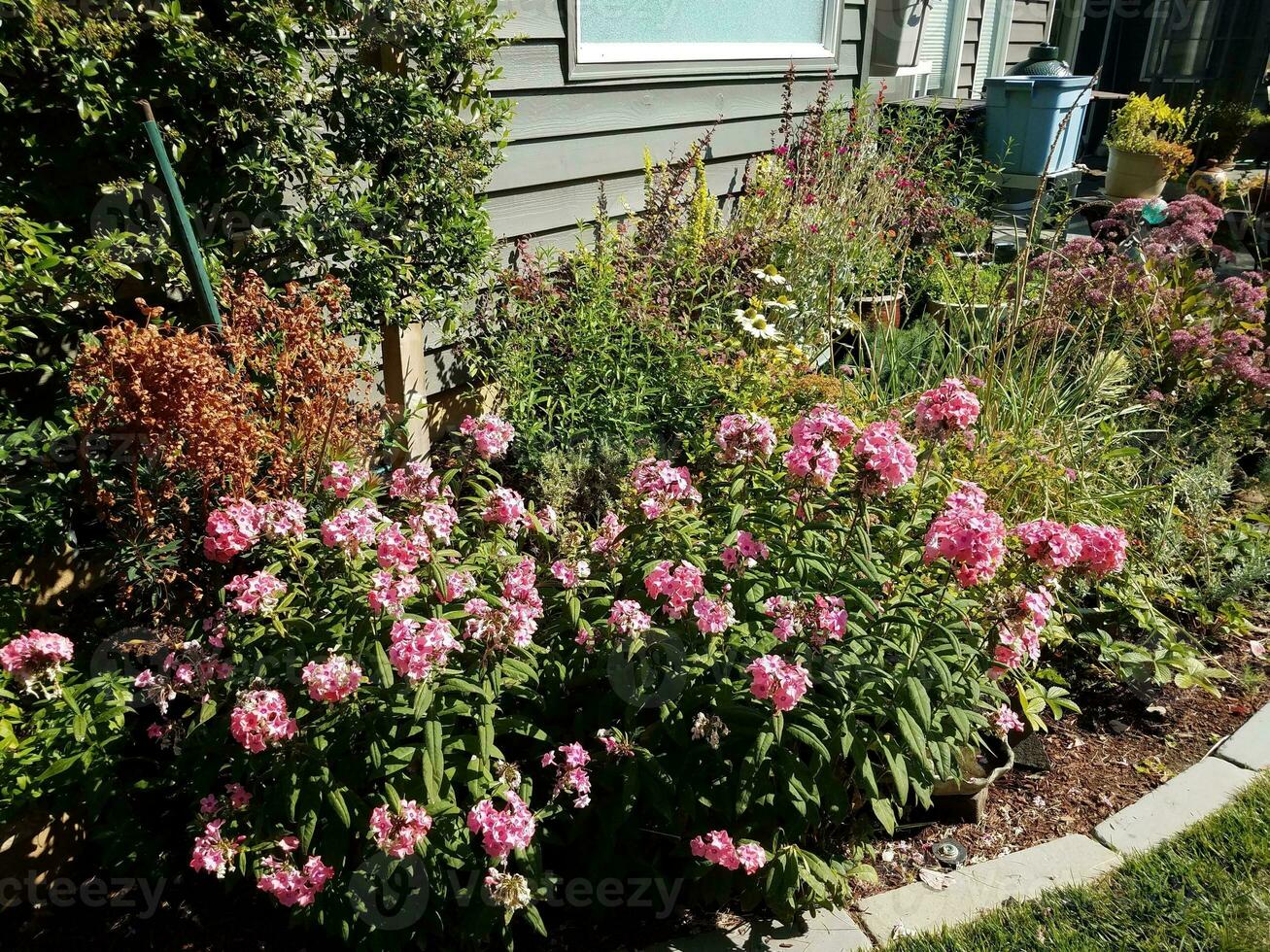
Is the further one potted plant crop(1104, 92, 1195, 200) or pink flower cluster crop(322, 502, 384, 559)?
potted plant crop(1104, 92, 1195, 200)

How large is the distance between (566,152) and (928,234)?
9.46ft

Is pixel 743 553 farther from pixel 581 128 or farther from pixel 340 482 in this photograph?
pixel 581 128

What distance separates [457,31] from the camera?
3.01 metres

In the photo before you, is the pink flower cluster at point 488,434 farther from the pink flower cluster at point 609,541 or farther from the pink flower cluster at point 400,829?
the pink flower cluster at point 400,829

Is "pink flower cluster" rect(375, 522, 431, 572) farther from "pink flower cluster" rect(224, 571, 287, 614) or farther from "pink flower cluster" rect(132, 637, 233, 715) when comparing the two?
"pink flower cluster" rect(132, 637, 233, 715)

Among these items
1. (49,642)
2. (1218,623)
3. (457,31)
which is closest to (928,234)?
(1218,623)

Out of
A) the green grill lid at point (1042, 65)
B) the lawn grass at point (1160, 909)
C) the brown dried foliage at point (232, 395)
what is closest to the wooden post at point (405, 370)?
the brown dried foliage at point (232, 395)

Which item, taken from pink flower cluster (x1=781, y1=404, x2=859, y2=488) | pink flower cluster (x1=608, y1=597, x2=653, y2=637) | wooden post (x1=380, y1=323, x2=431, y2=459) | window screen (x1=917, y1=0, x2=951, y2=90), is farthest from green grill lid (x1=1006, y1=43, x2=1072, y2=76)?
pink flower cluster (x1=608, y1=597, x2=653, y2=637)

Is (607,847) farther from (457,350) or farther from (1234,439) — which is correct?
(1234,439)

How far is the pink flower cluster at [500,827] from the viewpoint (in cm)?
173

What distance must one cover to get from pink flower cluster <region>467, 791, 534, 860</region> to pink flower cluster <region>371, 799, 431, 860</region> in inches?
3.7

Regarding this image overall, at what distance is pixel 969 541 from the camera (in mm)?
1913

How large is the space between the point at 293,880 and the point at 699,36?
15.7 ft

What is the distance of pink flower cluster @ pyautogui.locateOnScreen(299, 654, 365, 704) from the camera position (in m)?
1.73
